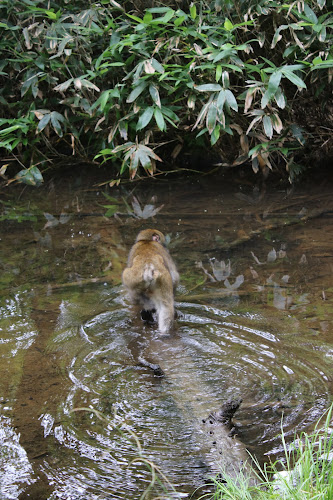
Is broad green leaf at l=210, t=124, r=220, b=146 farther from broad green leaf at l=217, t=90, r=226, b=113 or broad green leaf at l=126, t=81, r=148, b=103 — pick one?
broad green leaf at l=126, t=81, r=148, b=103

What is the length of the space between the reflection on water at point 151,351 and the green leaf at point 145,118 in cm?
135

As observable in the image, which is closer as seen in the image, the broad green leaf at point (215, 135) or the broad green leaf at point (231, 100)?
the broad green leaf at point (231, 100)

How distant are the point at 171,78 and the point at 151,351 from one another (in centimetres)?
486

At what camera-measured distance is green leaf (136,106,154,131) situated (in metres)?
8.71

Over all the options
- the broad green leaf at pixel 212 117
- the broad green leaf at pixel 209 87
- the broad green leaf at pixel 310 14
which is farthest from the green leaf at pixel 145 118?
the broad green leaf at pixel 310 14

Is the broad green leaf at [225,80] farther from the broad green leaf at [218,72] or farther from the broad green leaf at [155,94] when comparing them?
the broad green leaf at [155,94]

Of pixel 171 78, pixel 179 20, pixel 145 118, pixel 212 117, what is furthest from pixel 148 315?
pixel 179 20

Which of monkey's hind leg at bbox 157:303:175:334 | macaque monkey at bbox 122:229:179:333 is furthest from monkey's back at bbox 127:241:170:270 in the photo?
monkey's hind leg at bbox 157:303:175:334

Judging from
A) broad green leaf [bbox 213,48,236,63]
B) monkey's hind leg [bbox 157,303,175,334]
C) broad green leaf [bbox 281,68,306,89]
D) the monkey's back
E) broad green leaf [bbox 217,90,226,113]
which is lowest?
monkey's hind leg [bbox 157,303,175,334]

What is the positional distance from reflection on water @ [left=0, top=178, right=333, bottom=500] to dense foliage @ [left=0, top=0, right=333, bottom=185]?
1661 mm

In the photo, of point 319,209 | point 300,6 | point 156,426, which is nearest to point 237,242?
point 319,209

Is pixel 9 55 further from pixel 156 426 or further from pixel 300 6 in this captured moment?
pixel 156 426

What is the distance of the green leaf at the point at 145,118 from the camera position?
8.71 meters

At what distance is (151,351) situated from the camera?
5.18 m
